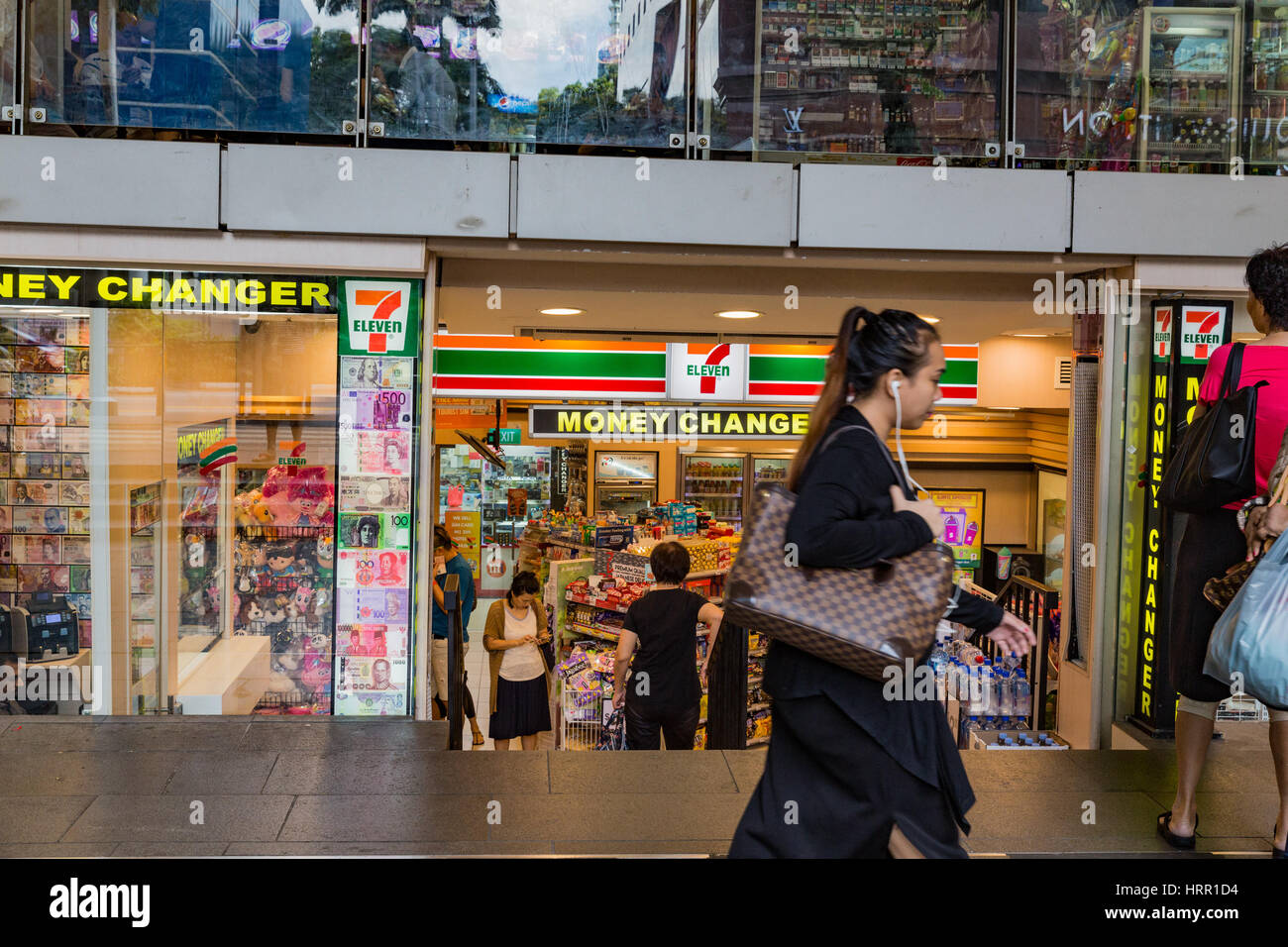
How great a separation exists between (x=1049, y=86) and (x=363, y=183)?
12.0 ft

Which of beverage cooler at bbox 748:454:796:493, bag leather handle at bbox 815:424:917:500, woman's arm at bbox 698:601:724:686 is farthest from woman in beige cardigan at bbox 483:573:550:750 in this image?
beverage cooler at bbox 748:454:796:493

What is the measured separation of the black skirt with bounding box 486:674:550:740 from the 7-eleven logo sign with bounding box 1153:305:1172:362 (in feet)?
13.6

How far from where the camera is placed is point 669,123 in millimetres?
5805

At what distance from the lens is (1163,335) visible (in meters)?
5.86

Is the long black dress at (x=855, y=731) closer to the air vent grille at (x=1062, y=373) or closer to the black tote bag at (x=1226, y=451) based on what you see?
the black tote bag at (x=1226, y=451)

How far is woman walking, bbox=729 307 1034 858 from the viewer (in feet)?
8.46

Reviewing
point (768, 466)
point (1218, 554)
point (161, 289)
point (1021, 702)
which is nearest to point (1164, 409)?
point (1021, 702)

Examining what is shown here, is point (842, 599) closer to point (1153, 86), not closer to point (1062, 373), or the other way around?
point (1153, 86)

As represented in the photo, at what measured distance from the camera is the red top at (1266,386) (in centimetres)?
370

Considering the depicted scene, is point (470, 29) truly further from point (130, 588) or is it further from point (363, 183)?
point (130, 588)

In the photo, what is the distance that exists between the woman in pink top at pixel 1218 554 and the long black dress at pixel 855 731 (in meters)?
1.61

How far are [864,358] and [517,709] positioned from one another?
4849 millimetres

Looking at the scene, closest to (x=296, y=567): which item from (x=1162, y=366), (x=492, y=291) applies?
(x=492, y=291)

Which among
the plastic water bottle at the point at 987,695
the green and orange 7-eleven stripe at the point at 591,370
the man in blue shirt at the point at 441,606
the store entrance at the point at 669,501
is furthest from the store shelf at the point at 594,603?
the plastic water bottle at the point at 987,695
